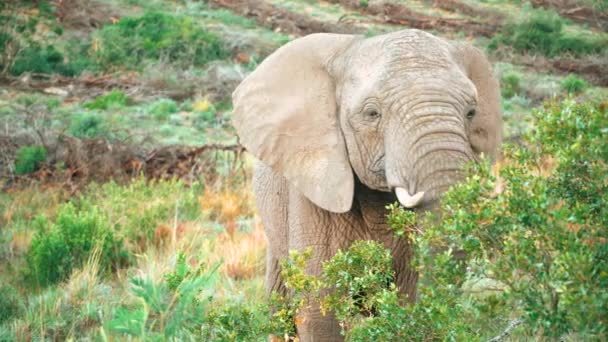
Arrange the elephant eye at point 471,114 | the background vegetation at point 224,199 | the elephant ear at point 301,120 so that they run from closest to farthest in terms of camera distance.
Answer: the background vegetation at point 224,199, the elephant eye at point 471,114, the elephant ear at point 301,120

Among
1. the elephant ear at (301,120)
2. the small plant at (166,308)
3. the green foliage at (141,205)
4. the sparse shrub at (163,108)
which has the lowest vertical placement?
the sparse shrub at (163,108)

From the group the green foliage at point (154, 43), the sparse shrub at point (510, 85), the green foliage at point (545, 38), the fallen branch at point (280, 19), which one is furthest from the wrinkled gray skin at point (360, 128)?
the fallen branch at point (280, 19)

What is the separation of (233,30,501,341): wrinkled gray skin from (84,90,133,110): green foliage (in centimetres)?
1260

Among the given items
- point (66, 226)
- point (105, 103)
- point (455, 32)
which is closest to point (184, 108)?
point (105, 103)

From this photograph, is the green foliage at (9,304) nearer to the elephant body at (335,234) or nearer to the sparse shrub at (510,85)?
the elephant body at (335,234)

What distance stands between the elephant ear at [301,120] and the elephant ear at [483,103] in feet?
2.12

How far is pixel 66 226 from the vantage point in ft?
24.9

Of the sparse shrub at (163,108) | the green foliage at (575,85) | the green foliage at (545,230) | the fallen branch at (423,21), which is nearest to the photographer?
the green foliage at (545,230)

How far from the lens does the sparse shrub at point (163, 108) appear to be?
1712 cm

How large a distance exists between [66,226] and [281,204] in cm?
283

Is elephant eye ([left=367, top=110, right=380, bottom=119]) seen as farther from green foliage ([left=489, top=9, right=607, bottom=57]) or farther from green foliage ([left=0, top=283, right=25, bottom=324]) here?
green foliage ([left=489, top=9, right=607, bottom=57])

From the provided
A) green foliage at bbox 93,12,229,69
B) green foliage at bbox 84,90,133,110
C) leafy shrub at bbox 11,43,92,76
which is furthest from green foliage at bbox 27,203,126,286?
green foliage at bbox 93,12,229,69

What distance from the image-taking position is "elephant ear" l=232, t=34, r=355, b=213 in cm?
461

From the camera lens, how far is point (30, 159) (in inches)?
420
